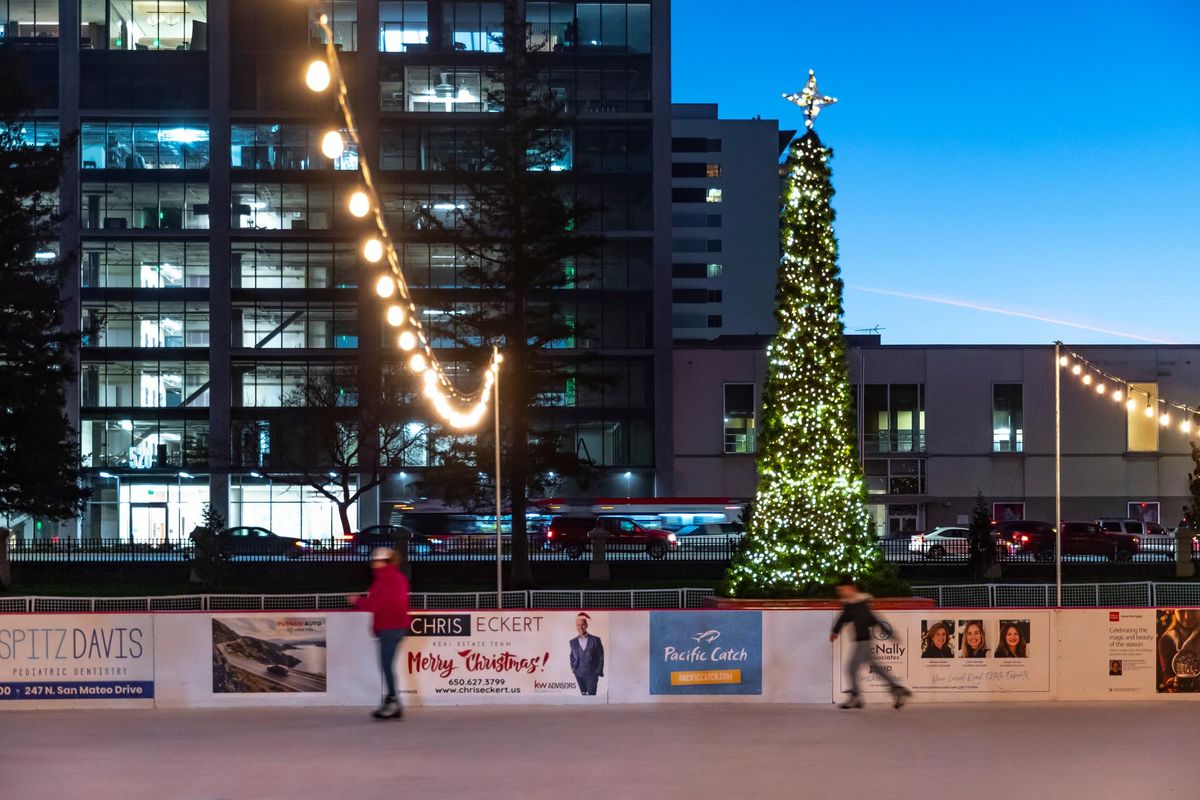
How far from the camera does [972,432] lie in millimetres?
65625

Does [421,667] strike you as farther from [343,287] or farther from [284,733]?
[343,287]

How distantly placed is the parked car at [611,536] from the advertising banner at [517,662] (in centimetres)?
2764

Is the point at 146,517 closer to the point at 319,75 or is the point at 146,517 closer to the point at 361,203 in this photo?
the point at 361,203

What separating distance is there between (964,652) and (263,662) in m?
8.38

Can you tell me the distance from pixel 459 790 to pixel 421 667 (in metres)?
4.90

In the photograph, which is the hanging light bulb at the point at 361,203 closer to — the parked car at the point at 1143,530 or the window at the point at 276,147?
the parked car at the point at 1143,530

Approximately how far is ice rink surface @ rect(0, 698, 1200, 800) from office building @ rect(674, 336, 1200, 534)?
166ft

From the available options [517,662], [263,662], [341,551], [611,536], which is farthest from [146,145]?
[517,662]

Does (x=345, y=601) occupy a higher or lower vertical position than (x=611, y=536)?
higher

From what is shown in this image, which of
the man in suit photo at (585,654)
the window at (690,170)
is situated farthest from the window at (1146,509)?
the man in suit photo at (585,654)

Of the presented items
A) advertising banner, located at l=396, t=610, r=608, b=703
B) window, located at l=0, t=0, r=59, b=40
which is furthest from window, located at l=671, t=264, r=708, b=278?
advertising banner, located at l=396, t=610, r=608, b=703

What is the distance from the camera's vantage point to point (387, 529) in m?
52.9

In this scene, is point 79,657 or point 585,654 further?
point 585,654

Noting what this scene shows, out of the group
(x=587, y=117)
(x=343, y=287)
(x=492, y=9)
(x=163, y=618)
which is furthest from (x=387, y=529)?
(x=163, y=618)
